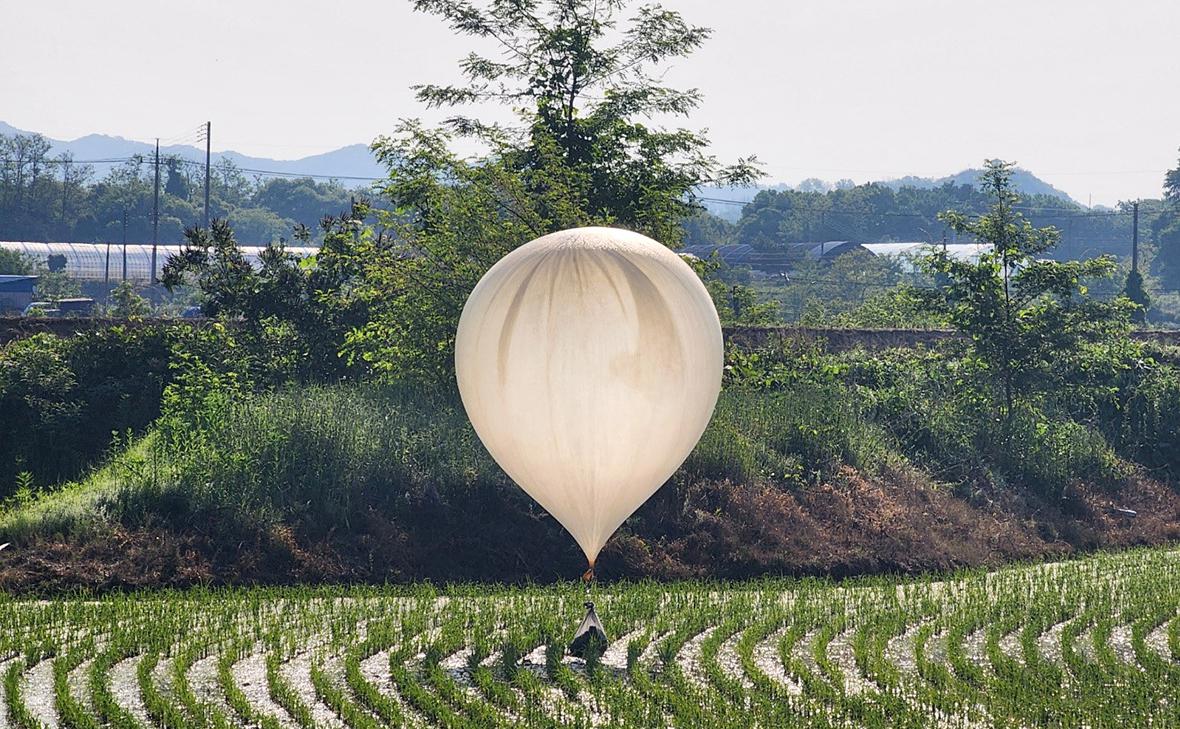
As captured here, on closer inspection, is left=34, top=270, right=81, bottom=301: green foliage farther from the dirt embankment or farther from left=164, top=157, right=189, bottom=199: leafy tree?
the dirt embankment

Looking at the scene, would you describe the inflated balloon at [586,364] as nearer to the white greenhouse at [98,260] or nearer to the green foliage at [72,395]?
the green foliage at [72,395]

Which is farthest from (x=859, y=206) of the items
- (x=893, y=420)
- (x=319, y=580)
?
(x=319, y=580)

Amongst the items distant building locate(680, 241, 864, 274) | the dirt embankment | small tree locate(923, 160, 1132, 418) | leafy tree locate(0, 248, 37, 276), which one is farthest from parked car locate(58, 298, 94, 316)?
the dirt embankment

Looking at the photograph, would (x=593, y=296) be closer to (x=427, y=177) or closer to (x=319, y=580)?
(x=319, y=580)

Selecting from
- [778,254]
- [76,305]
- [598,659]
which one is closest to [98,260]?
[76,305]

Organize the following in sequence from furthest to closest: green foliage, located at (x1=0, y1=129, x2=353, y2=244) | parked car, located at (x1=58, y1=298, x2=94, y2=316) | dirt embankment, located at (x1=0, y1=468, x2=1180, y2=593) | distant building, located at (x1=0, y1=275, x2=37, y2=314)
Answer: green foliage, located at (x1=0, y1=129, x2=353, y2=244)
distant building, located at (x1=0, y1=275, x2=37, y2=314)
parked car, located at (x1=58, y1=298, x2=94, y2=316)
dirt embankment, located at (x1=0, y1=468, x2=1180, y2=593)

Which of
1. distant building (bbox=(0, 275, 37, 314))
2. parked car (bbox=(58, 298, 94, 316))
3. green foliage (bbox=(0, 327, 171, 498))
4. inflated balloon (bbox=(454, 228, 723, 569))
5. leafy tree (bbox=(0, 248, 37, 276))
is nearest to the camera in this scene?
inflated balloon (bbox=(454, 228, 723, 569))
